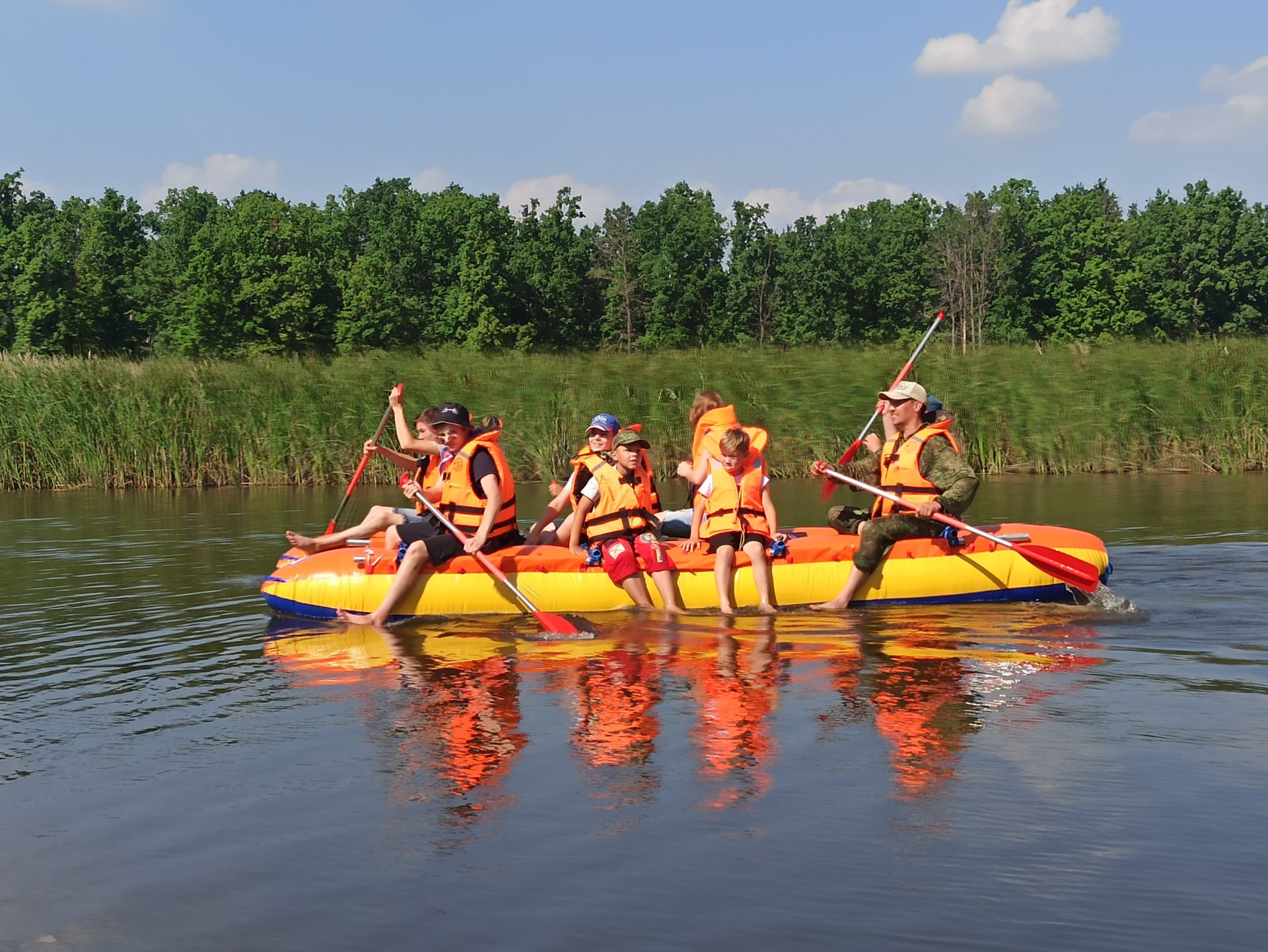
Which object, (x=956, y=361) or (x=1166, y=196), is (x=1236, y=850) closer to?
(x=956, y=361)

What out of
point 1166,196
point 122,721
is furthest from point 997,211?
point 122,721

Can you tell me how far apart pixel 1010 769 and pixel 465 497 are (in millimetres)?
4673

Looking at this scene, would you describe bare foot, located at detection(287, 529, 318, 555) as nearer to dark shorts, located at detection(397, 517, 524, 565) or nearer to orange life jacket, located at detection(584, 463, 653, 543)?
dark shorts, located at detection(397, 517, 524, 565)

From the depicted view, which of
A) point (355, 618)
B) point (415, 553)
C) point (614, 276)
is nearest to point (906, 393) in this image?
point (415, 553)

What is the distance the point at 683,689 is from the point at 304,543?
3930 mm

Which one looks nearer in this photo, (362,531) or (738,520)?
(738,520)

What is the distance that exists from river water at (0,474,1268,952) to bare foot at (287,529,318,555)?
0.64 m

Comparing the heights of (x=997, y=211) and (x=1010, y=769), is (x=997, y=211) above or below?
above

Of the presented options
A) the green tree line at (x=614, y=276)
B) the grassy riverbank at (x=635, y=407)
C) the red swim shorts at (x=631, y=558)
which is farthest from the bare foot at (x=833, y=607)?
the green tree line at (x=614, y=276)

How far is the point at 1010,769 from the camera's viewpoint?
16.9 feet

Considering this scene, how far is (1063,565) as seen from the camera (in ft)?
28.2

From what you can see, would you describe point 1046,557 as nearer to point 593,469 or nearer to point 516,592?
point 593,469

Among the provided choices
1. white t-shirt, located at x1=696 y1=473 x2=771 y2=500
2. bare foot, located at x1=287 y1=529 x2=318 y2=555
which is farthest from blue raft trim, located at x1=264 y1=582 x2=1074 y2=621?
white t-shirt, located at x1=696 y1=473 x2=771 y2=500

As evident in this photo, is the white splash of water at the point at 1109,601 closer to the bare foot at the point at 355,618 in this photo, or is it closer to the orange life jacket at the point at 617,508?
the orange life jacket at the point at 617,508
